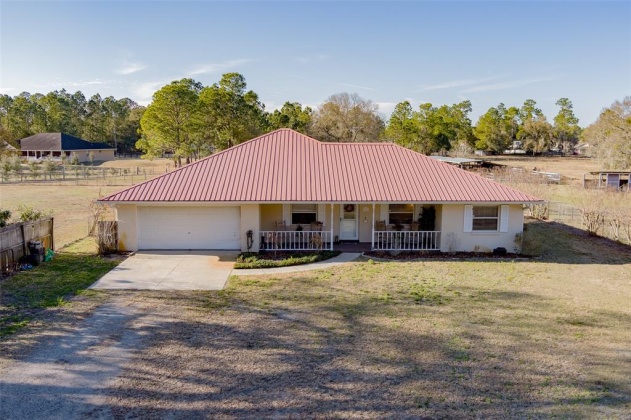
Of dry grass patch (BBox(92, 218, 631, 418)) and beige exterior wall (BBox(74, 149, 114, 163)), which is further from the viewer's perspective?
beige exterior wall (BBox(74, 149, 114, 163))

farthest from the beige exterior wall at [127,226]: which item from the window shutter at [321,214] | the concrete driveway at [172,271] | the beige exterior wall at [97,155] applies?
the beige exterior wall at [97,155]

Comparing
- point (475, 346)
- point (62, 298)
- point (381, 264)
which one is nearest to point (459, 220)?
point (381, 264)

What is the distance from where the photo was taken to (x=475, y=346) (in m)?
9.99

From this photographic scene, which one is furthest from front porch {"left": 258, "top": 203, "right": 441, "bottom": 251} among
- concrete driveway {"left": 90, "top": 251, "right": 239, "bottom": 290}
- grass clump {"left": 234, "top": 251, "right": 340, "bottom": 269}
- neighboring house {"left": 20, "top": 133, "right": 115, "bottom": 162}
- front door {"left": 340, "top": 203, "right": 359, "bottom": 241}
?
neighboring house {"left": 20, "top": 133, "right": 115, "bottom": 162}

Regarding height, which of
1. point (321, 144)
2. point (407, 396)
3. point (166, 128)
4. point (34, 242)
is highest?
point (166, 128)

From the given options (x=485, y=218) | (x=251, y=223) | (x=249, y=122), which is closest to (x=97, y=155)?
(x=249, y=122)

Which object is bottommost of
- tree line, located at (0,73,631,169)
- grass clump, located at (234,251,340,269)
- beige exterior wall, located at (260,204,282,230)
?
grass clump, located at (234,251,340,269)

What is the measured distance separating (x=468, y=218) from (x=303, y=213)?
702 centimetres

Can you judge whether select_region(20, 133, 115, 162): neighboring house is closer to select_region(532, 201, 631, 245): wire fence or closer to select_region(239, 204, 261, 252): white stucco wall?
select_region(239, 204, 261, 252): white stucco wall

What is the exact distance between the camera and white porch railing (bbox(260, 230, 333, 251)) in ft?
63.1

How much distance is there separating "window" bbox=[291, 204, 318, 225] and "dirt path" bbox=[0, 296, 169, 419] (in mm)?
9801

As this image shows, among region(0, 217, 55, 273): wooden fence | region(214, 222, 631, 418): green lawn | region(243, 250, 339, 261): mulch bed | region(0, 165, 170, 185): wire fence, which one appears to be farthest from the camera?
region(0, 165, 170, 185): wire fence

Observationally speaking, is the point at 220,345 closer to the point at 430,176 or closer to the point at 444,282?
the point at 444,282

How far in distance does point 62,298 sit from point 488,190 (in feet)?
52.3
